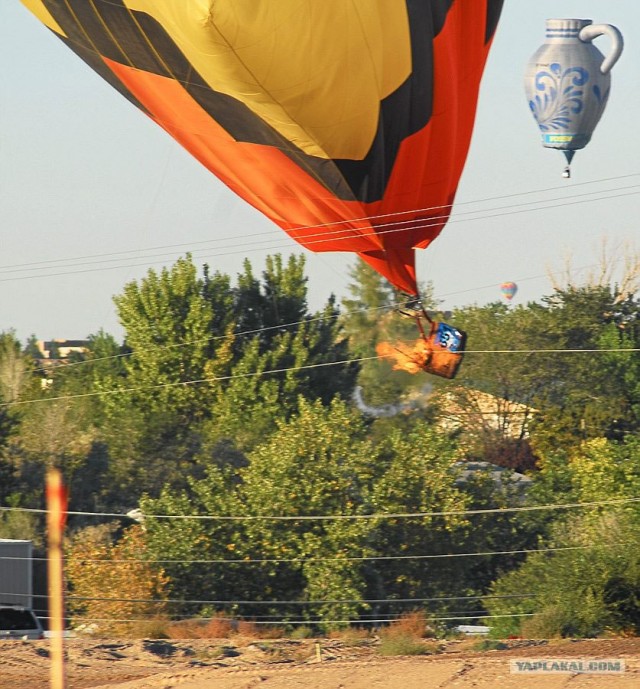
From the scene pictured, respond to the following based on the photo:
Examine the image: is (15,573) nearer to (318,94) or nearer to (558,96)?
(318,94)

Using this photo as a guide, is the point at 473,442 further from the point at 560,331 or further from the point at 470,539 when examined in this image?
the point at 470,539

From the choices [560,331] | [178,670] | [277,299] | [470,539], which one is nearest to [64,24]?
[178,670]

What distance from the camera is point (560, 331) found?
63938 mm

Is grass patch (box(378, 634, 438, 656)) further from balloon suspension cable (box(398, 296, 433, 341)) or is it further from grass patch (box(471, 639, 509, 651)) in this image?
balloon suspension cable (box(398, 296, 433, 341))

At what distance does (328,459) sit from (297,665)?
2028cm

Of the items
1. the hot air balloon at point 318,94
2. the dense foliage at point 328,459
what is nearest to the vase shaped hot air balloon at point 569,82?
the dense foliage at point 328,459

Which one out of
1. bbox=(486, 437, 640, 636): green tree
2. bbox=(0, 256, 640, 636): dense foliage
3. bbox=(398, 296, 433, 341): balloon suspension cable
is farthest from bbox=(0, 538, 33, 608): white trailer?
bbox=(398, 296, 433, 341): balloon suspension cable

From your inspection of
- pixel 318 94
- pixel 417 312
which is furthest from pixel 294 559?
pixel 318 94

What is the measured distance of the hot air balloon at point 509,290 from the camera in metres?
74.9

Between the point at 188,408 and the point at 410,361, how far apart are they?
3982cm

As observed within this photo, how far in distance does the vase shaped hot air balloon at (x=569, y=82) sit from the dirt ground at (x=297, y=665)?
2847cm

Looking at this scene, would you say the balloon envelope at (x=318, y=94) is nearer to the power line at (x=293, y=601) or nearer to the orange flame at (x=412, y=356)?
the orange flame at (x=412, y=356)

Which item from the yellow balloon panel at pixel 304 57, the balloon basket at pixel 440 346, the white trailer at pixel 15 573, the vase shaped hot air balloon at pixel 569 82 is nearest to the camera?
the yellow balloon panel at pixel 304 57

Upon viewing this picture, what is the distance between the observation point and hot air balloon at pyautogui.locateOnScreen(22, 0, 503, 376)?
13.7 m
